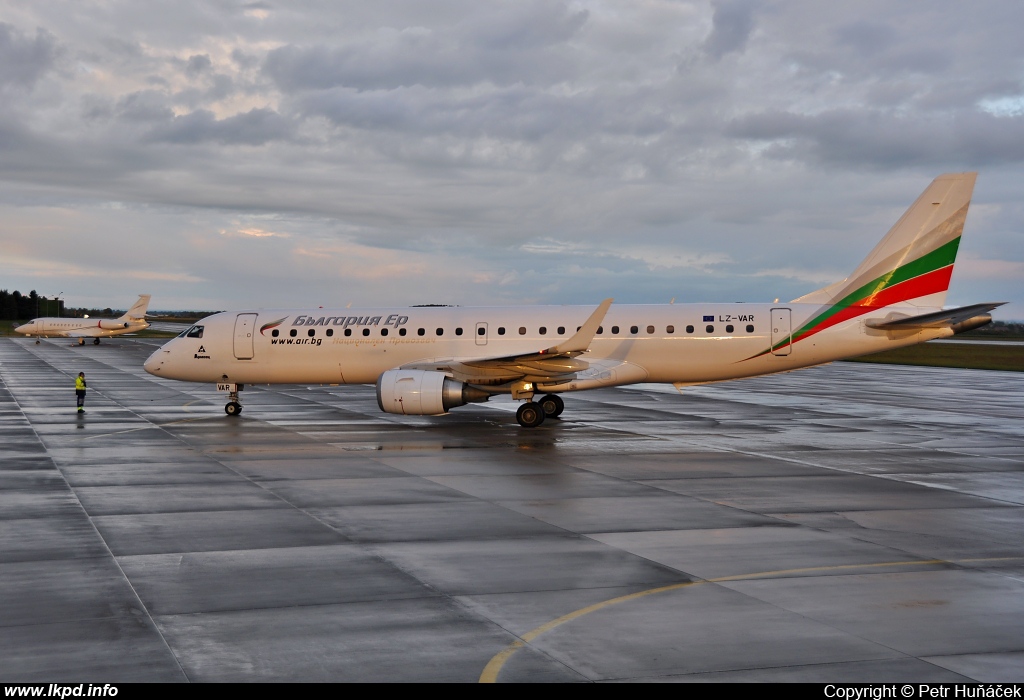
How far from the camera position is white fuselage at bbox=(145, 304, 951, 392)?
26.8 meters

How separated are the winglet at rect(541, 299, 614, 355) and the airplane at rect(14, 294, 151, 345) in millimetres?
80784

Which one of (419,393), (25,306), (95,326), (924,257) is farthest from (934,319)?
Answer: (25,306)

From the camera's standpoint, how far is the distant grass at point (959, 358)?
62331 millimetres

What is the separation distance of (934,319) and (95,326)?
91102mm

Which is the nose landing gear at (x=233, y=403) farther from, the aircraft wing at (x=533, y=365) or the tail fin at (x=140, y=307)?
the tail fin at (x=140, y=307)

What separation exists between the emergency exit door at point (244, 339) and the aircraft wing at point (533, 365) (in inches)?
252

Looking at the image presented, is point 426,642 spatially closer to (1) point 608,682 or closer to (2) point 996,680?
(1) point 608,682

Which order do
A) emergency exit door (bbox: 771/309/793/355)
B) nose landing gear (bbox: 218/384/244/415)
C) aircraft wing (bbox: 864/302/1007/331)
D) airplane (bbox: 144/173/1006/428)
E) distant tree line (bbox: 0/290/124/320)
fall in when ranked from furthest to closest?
1. distant tree line (bbox: 0/290/124/320)
2. nose landing gear (bbox: 218/384/244/415)
3. emergency exit door (bbox: 771/309/793/355)
4. airplane (bbox: 144/173/1006/428)
5. aircraft wing (bbox: 864/302/1007/331)

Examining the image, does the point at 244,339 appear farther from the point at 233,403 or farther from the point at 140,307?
the point at 140,307

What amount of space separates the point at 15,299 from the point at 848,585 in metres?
196

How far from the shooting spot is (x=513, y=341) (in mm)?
28078

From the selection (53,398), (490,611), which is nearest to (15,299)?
(53,398)

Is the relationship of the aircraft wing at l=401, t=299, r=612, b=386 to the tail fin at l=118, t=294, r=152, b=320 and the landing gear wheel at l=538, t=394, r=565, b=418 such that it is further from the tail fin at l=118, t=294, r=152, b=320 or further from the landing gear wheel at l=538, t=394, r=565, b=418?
the tail fin at l=118, t=294, r=152, b=320

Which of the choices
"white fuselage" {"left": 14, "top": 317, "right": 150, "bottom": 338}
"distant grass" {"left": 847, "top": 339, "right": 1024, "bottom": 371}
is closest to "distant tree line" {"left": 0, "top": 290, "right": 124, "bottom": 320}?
"white fuselage" {"left": 14, "top": 317, "right": 150, "bottom": 338}
